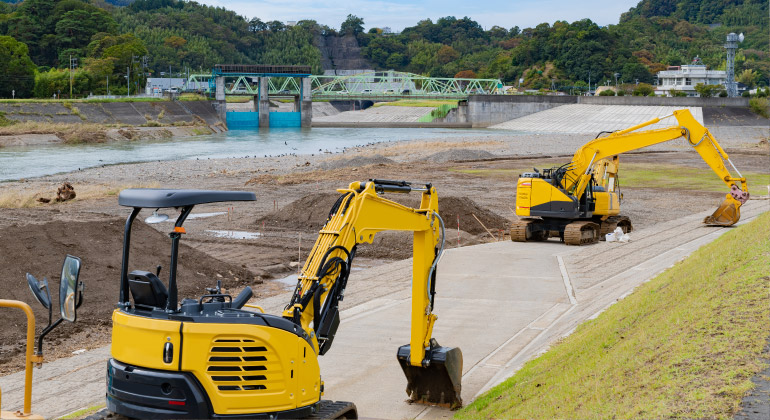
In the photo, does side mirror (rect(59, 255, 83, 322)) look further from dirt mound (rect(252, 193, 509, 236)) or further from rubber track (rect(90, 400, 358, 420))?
dirt mound (rect(252, 193, 509, 236))

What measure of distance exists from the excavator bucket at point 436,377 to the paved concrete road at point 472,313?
0.20 meters

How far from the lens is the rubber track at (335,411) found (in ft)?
27.5

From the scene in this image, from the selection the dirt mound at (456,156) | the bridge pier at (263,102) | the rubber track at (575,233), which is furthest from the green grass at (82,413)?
the bridge pier at (263,102)

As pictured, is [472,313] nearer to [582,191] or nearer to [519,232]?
[519,232]

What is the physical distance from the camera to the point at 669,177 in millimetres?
56781

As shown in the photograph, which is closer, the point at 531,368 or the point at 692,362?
the point at 692,362

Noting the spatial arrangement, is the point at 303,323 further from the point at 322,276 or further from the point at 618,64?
the point at 618,64

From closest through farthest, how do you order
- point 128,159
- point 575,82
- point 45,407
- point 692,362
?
1. point 692,362
2. point 45,407
3. point 128,159
4. point 575,82

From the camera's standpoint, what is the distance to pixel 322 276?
30.0ft

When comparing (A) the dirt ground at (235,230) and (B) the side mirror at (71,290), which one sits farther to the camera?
(A) the dirt ground at (235,230)

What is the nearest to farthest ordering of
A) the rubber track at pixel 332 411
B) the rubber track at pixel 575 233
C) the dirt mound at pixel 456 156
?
the rubber track at pixel 332 411
the rubber track at pixel 575 233
the dirt mound at pixel 456 156

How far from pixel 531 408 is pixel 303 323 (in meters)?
2.81

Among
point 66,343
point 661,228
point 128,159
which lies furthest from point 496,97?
point 66,343

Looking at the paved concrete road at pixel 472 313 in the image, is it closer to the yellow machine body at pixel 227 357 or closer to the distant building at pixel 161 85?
the yellow machine body at pixel 227 357
